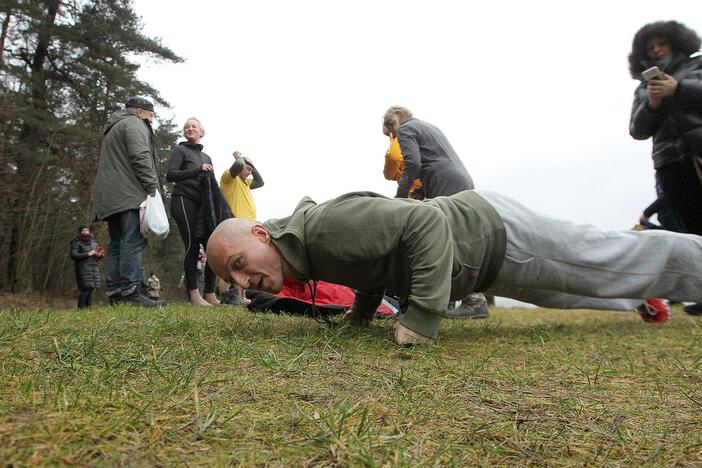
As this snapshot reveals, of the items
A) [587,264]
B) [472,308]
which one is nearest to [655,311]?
[587,264]

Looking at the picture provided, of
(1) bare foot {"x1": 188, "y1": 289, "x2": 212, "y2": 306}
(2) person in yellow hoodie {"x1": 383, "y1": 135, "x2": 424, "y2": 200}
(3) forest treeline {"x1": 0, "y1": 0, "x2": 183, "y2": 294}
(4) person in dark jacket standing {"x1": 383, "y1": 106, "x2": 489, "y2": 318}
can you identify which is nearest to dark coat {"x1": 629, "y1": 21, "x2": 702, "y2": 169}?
(4) person in dark jacket standing {"x1": 383, "y1": 106, "x2": 489, "y2": 318}

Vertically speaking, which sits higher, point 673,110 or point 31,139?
point 673,110

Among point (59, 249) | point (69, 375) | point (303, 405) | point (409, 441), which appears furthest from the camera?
point (59, 249)

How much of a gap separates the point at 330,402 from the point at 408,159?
360 cm

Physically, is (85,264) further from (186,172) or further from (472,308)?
(472,308)

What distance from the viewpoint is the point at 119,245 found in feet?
16.6

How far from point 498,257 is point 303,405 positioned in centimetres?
185

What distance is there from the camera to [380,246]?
8.18ft

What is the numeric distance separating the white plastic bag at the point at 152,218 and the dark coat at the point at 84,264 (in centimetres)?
406

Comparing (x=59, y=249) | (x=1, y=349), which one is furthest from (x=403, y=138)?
(x=59, y=249)

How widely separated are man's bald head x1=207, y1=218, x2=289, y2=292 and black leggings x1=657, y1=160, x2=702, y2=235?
10.9ft

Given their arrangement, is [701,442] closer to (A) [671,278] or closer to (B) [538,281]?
(B) [538,281]

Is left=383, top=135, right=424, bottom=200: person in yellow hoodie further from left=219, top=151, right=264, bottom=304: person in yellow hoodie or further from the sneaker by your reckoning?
the sneaker

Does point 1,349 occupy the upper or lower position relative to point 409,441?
lower
